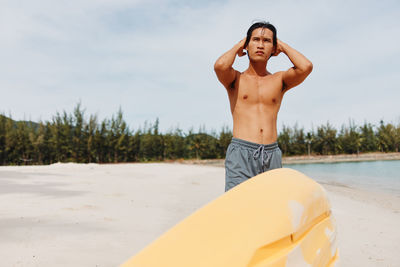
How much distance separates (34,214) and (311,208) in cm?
362

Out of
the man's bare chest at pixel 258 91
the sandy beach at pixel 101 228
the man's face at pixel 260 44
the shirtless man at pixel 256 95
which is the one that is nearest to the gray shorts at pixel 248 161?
the shirtless man at pixel 256 95

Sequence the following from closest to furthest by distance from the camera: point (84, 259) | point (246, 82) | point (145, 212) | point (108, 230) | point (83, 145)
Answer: point (246, 82) < point (84, 259) < point (108, 230) < point (145, 212) < point (83, 145)

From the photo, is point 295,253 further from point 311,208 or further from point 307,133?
point 307,133

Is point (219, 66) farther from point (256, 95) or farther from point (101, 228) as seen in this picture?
point (101, 228)

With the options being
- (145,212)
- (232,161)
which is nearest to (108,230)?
(145,212)

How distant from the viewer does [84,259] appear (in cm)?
239

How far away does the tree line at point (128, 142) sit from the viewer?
23344 mm

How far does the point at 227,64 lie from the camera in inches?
69.5

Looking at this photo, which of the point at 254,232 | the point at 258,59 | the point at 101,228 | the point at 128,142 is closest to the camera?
the point at 254,232

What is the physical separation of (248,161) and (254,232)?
0.93m

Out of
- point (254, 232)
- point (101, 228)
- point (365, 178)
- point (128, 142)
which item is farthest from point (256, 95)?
point (128, 142)

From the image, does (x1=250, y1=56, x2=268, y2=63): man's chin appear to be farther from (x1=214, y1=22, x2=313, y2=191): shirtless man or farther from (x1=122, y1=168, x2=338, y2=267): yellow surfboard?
(x1=122, y1=168, x2=338, y2=267): yellow surfboard

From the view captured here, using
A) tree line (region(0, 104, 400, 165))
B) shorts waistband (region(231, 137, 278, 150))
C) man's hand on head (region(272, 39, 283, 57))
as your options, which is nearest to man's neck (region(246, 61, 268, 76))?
man's hand on head (region(272, 39, 283, 57))

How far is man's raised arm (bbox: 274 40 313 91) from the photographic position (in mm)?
1804
